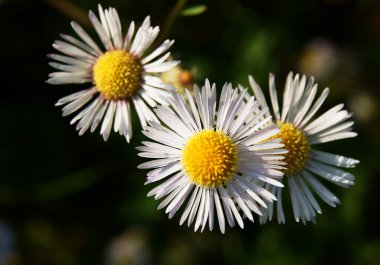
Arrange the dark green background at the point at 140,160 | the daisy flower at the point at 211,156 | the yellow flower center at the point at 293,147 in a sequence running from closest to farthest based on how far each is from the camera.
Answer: the daisy flower at the point at 211,156
the yellow flower center at the point at 293,147
the dark green background at the point at 140,160

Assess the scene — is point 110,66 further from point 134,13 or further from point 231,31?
point 231,31

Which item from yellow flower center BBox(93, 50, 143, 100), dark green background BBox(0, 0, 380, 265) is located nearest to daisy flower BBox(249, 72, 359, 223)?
yellow flower center BBox(93, 50, 143, 100)

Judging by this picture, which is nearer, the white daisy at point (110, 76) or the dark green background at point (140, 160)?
the white daisy at point (110, 76)

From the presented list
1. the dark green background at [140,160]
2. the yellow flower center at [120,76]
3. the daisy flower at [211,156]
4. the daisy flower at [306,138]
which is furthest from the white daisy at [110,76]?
the dark green background at [140,160]

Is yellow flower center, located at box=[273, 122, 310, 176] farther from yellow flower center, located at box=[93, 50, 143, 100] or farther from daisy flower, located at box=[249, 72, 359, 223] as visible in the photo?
yellow flower center, located at box=[93, 50, 143, 100]

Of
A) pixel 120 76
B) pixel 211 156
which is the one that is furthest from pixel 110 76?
pixel 211 156

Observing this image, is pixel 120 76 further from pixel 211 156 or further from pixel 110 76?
pixel 211 156

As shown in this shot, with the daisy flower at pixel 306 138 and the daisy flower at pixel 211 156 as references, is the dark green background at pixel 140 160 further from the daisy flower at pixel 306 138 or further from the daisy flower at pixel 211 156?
the daisy flower at pixel 211 156
